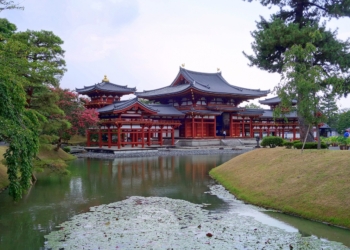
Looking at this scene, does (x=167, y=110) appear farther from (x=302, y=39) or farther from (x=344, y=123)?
(x=344, y=123)

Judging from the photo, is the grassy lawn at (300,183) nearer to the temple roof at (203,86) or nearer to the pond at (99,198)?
the pond at (99,198)

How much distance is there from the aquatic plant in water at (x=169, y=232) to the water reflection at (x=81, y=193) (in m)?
0.82

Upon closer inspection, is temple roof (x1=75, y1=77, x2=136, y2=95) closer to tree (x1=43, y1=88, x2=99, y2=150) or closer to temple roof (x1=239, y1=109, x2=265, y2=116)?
tree (x1=43, y1=88, x2=99, y2=150)

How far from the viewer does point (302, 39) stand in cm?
2005

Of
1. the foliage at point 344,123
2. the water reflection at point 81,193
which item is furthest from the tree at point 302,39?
the foliage at point 344,123

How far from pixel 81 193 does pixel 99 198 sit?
152 centimetres

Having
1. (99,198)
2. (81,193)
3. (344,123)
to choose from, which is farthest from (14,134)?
(344,123)

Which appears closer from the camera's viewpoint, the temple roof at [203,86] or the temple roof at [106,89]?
the temple roof at [106,89]

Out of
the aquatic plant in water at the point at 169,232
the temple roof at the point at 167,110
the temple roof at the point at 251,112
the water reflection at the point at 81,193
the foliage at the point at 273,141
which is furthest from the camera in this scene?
the temple roof at the point at 251,112

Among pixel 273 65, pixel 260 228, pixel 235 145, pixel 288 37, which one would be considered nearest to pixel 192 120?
pixel 235 145

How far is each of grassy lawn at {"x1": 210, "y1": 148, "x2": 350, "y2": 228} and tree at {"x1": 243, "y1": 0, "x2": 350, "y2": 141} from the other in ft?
15.2

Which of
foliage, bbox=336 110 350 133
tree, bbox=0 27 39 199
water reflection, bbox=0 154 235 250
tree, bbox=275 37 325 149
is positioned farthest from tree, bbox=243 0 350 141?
foliage, bbox=336 110 350 133

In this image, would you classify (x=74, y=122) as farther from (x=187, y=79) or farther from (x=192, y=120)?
(x=187, y=79)

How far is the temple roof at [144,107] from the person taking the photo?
1421 inches
